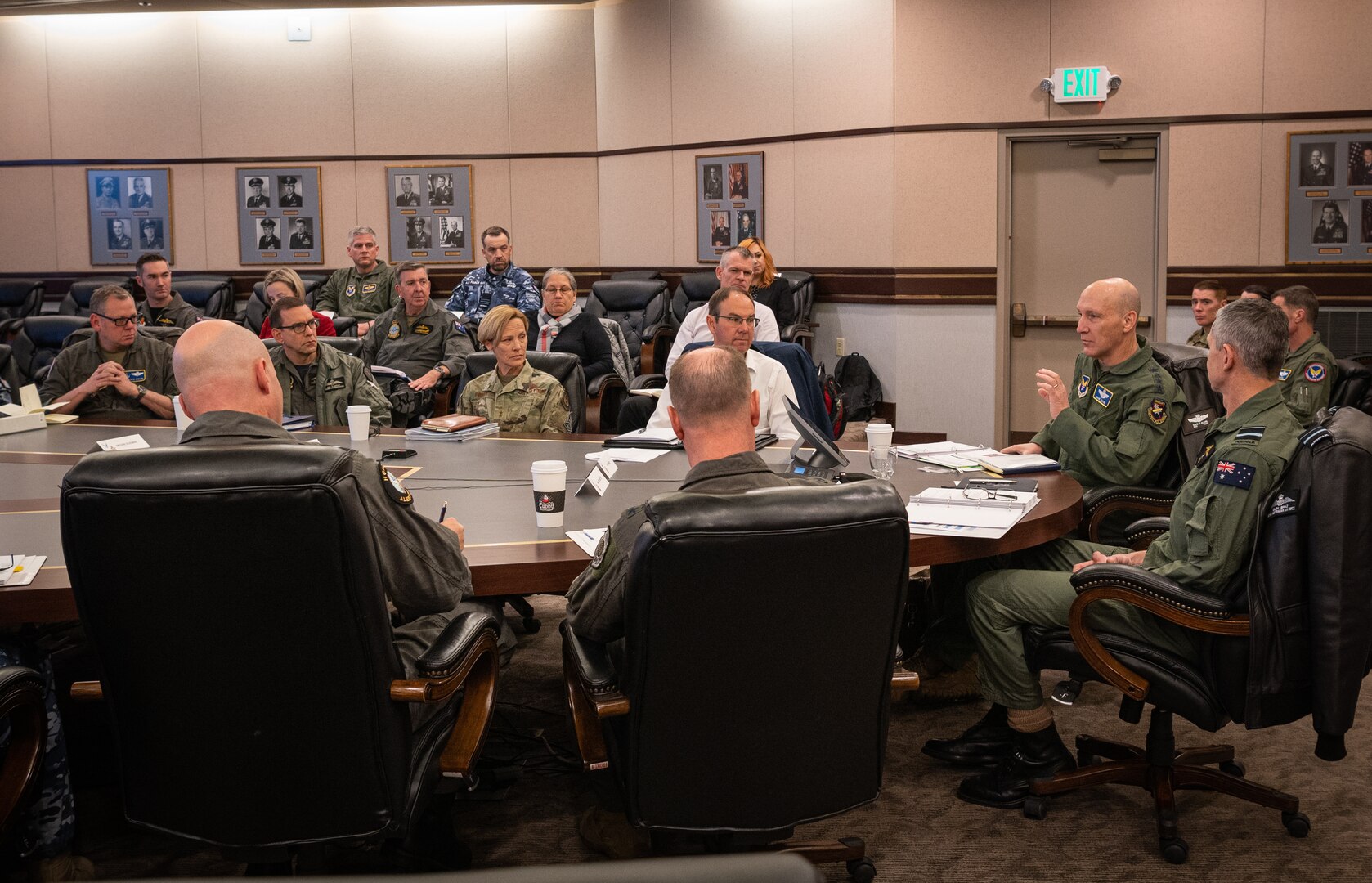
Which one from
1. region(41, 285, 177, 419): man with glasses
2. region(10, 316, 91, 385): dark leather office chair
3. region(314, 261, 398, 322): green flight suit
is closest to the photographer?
region(41, 285, 177, 419): man with glasses

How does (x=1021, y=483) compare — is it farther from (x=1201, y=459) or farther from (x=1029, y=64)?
(x=1029, y=64)

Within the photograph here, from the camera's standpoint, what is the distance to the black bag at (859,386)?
802 cm

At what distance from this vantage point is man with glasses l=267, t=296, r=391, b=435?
487 centimetres

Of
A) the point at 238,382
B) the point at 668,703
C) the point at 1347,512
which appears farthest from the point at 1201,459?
the point at 238,382

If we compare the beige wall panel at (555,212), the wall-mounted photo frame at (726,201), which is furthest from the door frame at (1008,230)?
the beige wall panel at (555,212)

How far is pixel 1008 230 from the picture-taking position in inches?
312

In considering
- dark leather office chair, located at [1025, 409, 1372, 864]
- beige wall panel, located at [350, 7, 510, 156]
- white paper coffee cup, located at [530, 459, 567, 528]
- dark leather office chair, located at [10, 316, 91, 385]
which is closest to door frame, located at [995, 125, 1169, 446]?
beige wall panel, located at [350, 7, 510, 156]

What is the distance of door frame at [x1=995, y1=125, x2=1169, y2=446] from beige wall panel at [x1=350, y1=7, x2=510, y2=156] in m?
3.92

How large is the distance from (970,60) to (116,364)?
5.26 metres

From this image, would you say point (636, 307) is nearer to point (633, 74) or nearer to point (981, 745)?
point (633, 74)

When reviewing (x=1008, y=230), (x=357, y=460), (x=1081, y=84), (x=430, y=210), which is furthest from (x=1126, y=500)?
(x=430, y=210)

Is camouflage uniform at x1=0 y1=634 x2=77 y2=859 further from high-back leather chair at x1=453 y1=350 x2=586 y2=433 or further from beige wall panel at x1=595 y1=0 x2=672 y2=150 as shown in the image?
beige wall panel at x1=595 y1=0 x2=672 y2=150

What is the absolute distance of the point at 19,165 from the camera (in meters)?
9.91

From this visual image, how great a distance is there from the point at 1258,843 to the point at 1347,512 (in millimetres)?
833
